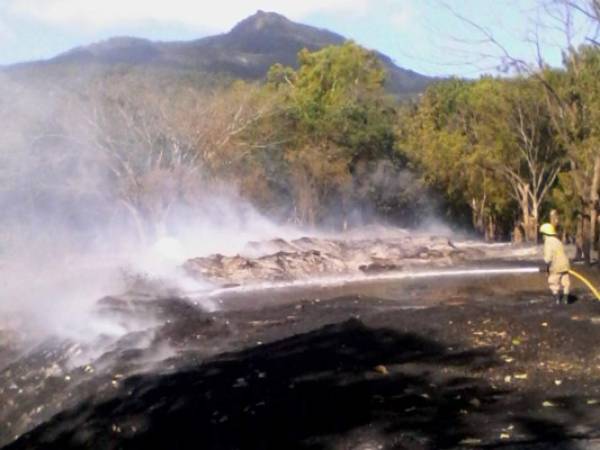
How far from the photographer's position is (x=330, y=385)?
14438 mm

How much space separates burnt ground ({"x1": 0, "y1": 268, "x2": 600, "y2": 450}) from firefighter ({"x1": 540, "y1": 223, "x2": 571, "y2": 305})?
0.56 meters

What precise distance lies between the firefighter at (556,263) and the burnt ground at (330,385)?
564 millimetres

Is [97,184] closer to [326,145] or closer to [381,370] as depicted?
[326,145]

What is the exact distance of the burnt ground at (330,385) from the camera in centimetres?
1222

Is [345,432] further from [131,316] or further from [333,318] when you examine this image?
[131,316]

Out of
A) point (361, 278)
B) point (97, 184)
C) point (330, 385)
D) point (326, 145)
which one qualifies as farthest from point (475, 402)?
point (326, 145)

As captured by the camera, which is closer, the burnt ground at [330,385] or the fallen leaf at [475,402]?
the burnt ground at [330,385]

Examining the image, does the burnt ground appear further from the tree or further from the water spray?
the tree

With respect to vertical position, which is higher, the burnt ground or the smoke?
the smoke

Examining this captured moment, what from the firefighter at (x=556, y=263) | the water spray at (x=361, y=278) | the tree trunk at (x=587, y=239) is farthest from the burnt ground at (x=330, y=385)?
the tree trunk at (x=587, y=239)

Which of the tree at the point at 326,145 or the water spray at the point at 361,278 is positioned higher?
the tree at the point at 326,145

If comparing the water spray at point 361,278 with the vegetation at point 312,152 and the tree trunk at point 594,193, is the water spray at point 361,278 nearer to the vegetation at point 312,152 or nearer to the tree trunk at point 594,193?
the tree trunk at point 594,193

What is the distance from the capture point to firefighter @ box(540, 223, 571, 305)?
2133 cm

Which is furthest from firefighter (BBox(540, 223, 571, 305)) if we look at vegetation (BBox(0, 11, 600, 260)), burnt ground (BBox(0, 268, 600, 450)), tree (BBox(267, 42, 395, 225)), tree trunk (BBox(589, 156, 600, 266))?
tree (BBox(267, 42, 395, 225))
